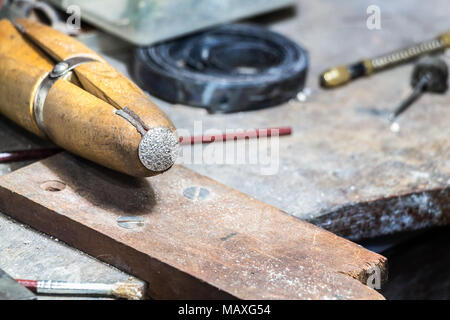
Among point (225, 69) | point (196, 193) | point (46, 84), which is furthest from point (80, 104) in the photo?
point (225, 69)

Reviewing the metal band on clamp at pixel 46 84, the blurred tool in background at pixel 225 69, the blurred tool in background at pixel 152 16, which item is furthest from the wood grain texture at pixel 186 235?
the blurred tool in background at pixel 152 16

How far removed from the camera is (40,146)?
2012mm

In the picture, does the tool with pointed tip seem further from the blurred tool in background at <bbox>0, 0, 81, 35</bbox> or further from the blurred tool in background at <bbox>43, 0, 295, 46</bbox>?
the blurred tool in background at <bbox>0, 0, 81, 35</bbox>

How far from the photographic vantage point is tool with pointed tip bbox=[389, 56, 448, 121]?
101 inches

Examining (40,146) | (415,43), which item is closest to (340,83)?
(415,43)

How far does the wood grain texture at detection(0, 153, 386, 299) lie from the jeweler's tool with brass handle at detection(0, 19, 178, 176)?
88 mm

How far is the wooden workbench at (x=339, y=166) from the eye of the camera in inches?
63.1

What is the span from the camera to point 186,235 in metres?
1.53

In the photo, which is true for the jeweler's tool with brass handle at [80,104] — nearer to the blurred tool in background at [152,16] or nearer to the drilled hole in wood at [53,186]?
the drilled hole in wood at [53,186]

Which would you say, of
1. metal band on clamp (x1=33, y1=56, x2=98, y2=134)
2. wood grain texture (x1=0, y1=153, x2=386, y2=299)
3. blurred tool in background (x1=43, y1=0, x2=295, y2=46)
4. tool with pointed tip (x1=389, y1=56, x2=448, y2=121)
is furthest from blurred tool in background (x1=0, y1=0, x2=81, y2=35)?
tool with pointed tip (x1=389, y1=56, x2=448, y2=121)

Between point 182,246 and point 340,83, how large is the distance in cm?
133

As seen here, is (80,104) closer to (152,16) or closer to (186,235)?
(186,235)

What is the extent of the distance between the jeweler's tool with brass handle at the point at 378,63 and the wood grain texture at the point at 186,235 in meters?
1.01
